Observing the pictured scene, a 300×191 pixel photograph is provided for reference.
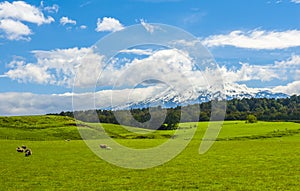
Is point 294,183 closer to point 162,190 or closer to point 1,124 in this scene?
point 162,190

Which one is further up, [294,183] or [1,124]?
[1,124]

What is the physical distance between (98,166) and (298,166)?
14465mm

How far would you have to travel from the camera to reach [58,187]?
2161 cm

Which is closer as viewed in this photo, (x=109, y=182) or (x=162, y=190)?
(x=162, y=190)

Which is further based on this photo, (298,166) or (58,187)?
(298,166)

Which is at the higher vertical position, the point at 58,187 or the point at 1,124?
the point at 1,124

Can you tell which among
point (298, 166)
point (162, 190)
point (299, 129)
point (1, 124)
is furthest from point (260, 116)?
point (162, 190)

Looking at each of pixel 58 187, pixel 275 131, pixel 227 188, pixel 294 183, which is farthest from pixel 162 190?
pixel 275 131

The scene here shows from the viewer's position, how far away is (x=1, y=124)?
3735 inches

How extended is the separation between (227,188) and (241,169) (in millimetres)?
7942

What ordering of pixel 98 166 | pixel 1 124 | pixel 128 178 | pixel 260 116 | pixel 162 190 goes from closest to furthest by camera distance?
pixel 162 190 < pixel 128 178 < pixel 98 166 < pixel 1 124 < pixel 260 116

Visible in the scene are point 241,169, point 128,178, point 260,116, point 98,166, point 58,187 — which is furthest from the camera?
point 260,116

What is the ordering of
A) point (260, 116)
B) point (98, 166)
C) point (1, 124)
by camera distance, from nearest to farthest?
point (98, 166) < point (1, 124) < point (260, 116)

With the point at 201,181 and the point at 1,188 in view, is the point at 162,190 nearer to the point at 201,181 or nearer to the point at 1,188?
the point at 201,181
